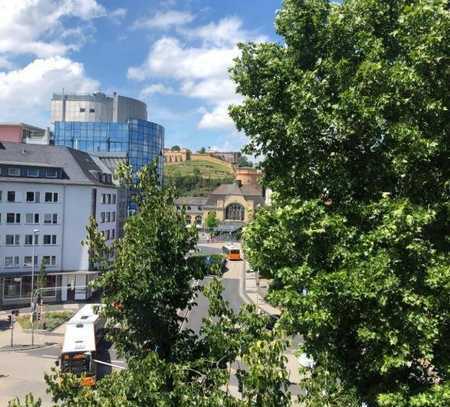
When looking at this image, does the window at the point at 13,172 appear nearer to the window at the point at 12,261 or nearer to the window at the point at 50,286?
the window at the point at 12,261

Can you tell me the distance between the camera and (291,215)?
393 inches

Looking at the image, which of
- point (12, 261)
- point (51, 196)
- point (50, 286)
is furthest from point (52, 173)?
point (50, 286)

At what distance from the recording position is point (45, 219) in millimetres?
48750

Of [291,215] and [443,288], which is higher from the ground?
[291,215]

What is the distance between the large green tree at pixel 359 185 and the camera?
916 cm

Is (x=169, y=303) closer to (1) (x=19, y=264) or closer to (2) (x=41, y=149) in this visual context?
(1) (x=19, y=264)

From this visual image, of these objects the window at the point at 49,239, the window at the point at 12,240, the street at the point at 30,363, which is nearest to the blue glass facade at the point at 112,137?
the window at the point at 49,239

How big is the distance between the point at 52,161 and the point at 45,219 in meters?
6.67

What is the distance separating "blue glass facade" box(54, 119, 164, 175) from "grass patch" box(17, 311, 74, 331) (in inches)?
2195

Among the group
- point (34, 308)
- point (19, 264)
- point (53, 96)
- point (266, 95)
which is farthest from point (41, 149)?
point (53, 96)

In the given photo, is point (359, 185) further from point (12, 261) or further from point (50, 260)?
point (50, 260)

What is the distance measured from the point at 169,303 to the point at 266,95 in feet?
17.5

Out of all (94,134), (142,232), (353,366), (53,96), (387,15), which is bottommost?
(353,366)

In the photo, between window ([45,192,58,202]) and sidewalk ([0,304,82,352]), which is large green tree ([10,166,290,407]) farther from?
window ([45,192,58,202])
